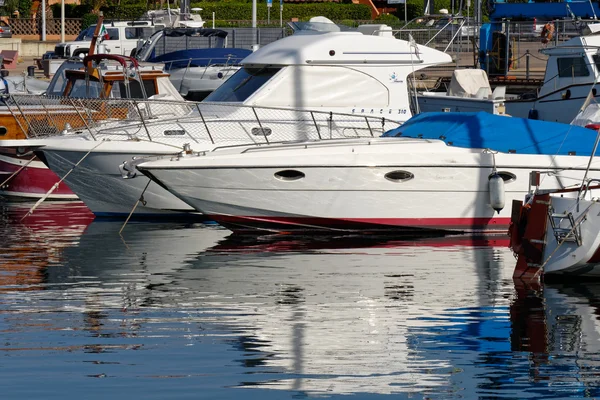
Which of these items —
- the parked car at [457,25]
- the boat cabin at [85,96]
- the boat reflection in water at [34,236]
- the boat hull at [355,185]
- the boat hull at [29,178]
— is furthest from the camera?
the parked car at [457,25]

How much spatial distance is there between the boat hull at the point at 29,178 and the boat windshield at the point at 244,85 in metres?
3.56

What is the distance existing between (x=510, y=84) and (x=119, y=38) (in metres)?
17.0

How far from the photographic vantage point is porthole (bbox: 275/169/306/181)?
15.2 meters

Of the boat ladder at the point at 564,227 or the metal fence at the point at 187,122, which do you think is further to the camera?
the metal fence at the point at 187,122

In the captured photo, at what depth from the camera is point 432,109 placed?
23750 mm

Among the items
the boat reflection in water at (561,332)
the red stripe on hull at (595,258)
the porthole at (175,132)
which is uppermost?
the porthole at (175,132)

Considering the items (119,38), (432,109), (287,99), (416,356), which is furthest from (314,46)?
(119,38)

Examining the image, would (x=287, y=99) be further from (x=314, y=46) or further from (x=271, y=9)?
(x=271, y=9)

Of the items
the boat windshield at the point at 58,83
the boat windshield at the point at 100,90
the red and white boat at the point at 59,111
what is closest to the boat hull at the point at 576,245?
the red and white boat at the point at 59,111

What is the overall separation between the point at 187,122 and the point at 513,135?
482 cm

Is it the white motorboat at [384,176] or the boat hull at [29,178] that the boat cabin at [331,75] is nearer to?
the white motorboat at [384,176]

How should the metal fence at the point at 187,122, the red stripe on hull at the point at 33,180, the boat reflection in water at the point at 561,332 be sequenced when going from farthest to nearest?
1. the red stripe on hull at the point at 33,180
2. the metal fence at the point at 187,122
3. the boat reflection in water at the point at 561,332

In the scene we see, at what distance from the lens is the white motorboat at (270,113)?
17016mm

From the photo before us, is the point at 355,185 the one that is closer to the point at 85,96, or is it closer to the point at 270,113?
the point at 270,113
